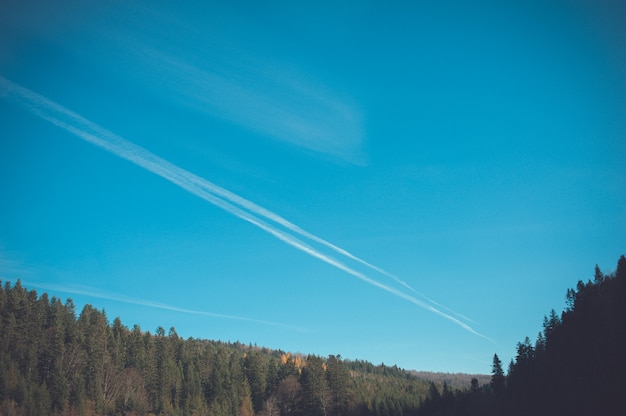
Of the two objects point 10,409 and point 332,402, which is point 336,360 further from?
point 10,409

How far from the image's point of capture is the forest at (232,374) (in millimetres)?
86812

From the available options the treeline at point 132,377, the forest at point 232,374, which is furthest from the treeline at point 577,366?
the treeline at point 132,377

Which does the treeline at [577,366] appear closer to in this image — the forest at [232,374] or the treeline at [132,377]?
the forest at [232,374]

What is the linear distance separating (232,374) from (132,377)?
33.3m

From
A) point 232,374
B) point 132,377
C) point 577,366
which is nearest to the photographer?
point 577,366

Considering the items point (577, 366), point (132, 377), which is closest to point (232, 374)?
point (132, 377)

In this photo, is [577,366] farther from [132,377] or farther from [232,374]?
[132,377]

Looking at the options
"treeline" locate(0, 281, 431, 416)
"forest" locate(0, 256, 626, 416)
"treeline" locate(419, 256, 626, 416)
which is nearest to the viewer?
"treeline" locate(419, 256, 626, 416)

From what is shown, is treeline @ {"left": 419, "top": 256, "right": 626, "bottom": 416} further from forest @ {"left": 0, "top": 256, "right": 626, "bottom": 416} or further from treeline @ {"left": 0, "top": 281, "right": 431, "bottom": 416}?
treeline @ {"left": 0, "top": 281, "right": 431, "bottom": 416}

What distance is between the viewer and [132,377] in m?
115

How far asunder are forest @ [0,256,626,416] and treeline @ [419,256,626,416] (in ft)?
0.88

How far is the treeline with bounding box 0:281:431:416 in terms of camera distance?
9256 cm

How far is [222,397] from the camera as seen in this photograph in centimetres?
12606

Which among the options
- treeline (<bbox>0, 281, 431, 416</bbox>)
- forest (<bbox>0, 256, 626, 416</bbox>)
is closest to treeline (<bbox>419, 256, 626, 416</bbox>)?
forest (<bbox>0, 256, 626, 416</bbox>)
